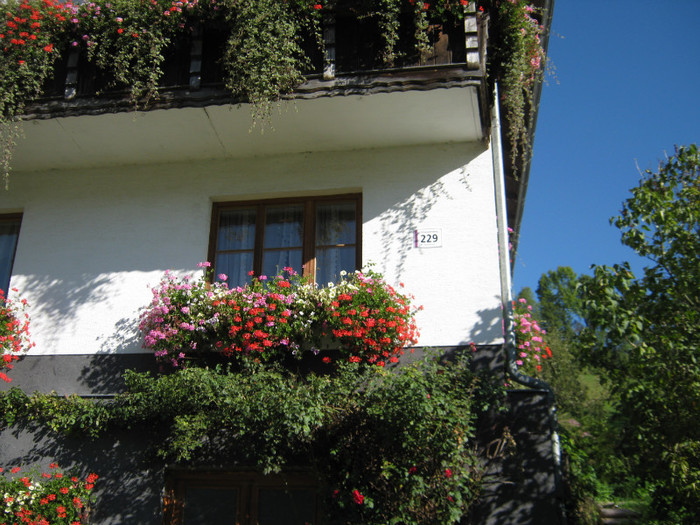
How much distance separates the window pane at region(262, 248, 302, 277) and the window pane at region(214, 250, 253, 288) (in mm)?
186

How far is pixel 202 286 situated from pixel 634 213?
4.49m

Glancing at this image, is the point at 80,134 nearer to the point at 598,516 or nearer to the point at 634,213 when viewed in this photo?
the point at 634,213

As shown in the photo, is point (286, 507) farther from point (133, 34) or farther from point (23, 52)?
point (23, 52)

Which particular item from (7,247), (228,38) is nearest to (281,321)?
(228,38)

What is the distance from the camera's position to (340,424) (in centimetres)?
608

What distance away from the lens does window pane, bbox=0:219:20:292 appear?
826cm

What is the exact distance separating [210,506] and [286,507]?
76 cm

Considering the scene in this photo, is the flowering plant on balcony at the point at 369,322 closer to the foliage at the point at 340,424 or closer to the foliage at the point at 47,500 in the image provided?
the foliage at the point at 340,424

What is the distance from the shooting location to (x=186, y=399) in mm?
6480

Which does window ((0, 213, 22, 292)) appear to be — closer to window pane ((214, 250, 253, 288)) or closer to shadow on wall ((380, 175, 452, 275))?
window pane ((214, 250, 253, 288))

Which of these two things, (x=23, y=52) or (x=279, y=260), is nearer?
(x=23, y=52)

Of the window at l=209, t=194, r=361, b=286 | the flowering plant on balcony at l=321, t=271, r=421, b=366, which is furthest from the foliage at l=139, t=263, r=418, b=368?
the window at l=209, t=194, r=361, b=286

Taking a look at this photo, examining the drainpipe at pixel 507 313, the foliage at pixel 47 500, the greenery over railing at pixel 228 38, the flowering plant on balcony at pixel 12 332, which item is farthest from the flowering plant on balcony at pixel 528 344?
the flowering plant on balcony at pixel 12 332

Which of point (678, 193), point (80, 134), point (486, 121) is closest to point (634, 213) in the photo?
point (678, 193)
